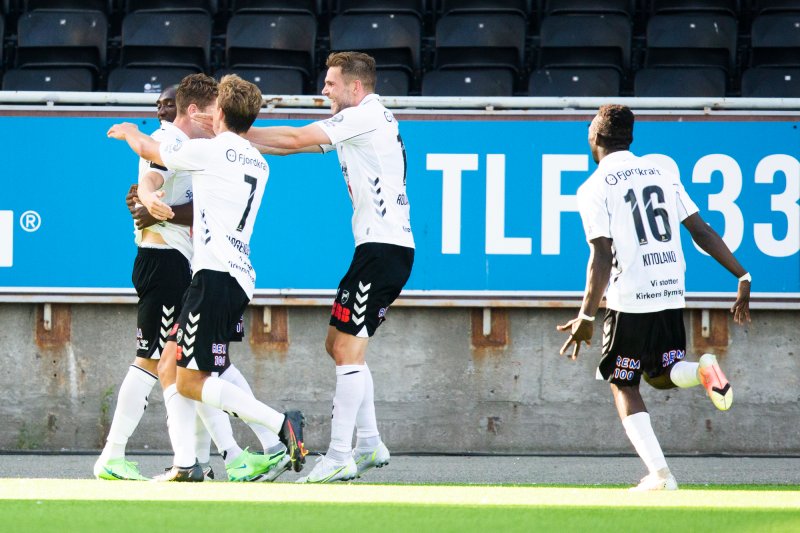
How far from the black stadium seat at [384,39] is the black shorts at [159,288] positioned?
4595 millimetres

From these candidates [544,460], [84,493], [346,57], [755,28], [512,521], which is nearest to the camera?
[512,521]

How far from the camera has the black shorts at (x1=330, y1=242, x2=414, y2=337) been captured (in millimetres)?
6742

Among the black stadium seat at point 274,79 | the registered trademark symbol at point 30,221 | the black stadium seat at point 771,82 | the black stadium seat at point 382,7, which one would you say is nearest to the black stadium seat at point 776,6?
the black stadium seat at point 771,82

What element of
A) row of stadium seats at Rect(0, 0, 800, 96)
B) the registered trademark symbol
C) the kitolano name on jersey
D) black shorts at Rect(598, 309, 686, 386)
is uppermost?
row of stadium seats at Rect(0, 0, 800, 96)

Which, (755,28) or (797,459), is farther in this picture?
(755,28)

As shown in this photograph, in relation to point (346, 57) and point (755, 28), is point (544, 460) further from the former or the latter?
point (755, 28)

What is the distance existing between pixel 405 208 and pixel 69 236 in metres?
3.02

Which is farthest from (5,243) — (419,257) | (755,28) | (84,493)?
(755,28)

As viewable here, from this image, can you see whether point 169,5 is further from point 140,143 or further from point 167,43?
point 140,143

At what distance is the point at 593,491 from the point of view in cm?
548

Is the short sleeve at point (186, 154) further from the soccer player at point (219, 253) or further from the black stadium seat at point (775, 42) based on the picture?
the black stadium seat at point (775, 42)

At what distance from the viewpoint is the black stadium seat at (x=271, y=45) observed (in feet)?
36.9

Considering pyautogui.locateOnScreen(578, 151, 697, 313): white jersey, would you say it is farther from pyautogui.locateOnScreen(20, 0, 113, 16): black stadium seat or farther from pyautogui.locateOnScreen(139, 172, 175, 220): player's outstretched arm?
pyautogui.locateOnScreen(20, 0, 113, 16): black stadium seat

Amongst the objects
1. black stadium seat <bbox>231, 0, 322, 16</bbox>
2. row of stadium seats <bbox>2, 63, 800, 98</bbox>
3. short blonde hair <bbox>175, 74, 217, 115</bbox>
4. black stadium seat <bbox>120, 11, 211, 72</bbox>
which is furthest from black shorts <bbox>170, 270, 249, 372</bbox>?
black stadium seat <bbox>231, 0, 322, 16</bbox>
